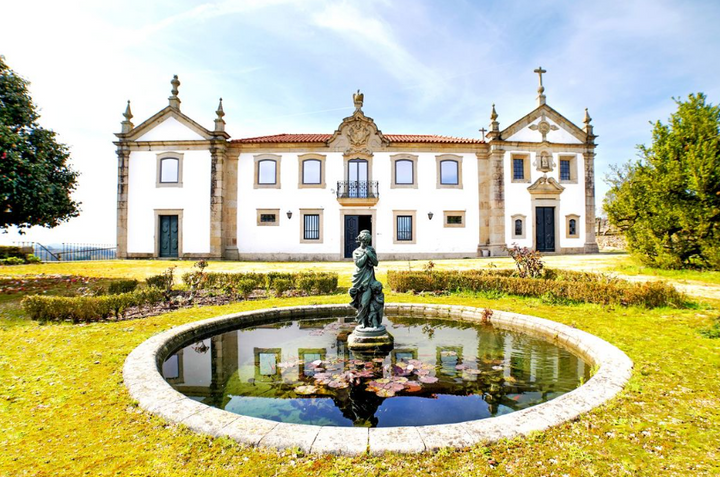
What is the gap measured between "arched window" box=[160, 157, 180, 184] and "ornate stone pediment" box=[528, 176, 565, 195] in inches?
879

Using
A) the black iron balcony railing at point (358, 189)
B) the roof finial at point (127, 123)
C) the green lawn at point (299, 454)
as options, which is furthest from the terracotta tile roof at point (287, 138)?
A: the green lawn at point (299, 454)

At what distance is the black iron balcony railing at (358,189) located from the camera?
71.3 ft

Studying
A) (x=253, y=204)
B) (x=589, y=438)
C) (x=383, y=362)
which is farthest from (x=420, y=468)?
(x=253, y=204)

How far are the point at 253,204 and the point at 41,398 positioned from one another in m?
19.2

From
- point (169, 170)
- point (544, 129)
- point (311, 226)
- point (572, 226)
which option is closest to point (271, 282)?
point (311, 226)

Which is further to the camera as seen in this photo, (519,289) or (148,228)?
(148,228)

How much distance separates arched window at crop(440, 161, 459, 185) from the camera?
72.9 ft

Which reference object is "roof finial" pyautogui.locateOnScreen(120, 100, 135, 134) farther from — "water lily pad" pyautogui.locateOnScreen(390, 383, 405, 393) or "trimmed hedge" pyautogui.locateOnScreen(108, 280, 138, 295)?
"water lily pad" pyautogui.locateOnScreen(390, 383, 405, 393)

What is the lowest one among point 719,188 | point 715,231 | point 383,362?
point 383,362

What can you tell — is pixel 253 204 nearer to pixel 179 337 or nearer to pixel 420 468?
pixel 179 337

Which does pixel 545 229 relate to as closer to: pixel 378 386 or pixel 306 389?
pixel 378 386

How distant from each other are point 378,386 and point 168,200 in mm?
21723

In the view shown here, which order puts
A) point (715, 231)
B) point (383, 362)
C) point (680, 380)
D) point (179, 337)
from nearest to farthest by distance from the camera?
point (680, 380) → point (383, 362) → point (179, 337) → point (715, 231)

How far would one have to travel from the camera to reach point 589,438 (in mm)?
2605
